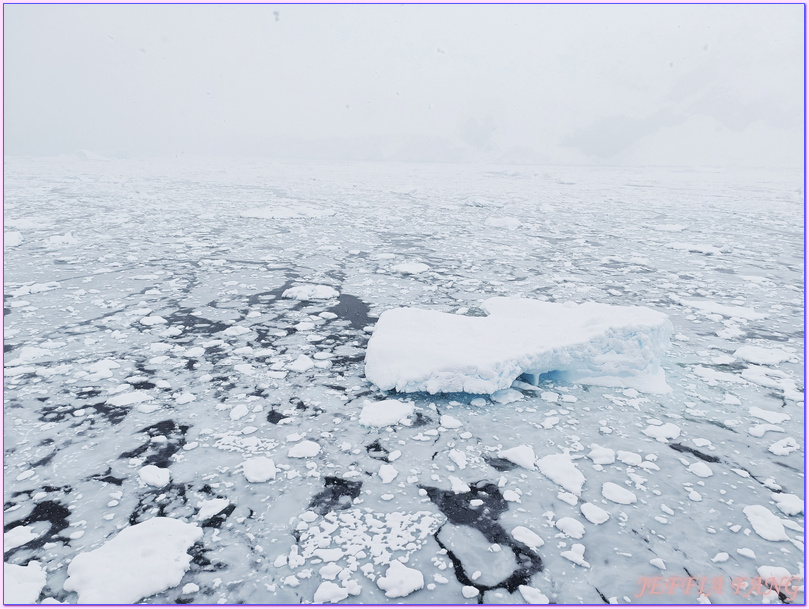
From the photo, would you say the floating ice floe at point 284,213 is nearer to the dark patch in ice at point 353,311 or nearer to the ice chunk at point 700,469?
the dark patch in ice at point 353,311

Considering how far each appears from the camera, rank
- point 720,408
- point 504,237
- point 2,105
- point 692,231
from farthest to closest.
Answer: point 692,231 → point 504,237 → point 2,105 → point 720,408

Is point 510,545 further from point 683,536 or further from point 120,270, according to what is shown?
point 120,270

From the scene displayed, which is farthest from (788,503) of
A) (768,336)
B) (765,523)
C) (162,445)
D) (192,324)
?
(192,324)

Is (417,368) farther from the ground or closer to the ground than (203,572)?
farther from the ground

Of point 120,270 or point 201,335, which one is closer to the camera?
point 201,335

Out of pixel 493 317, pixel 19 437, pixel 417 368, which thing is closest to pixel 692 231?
pixel 493 317

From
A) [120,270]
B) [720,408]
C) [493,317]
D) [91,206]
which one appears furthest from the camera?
[91,206]

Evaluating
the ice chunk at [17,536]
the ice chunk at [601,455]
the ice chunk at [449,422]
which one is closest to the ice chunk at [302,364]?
the ice chunk at [449,422]
